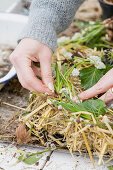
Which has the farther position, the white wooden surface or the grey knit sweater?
the grey knit sweater

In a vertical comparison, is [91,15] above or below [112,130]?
above

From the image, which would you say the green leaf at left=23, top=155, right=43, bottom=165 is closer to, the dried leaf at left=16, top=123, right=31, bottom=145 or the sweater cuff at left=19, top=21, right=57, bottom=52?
the dried leaf at left=16, top=123, right=31, bottom=145

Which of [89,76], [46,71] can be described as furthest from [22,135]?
[89,76]

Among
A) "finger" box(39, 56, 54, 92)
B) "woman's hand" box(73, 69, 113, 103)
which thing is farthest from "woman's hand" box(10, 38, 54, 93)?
"woman's hand" box(73, 69, 113, 103)

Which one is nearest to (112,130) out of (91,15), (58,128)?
(58,128)

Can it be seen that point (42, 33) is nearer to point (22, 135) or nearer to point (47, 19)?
point (47, 19)

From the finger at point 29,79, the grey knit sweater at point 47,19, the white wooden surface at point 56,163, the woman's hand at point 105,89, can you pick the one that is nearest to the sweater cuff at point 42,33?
the grey knit sweater at point 47,19

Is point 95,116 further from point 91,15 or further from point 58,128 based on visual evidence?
point 91,15
